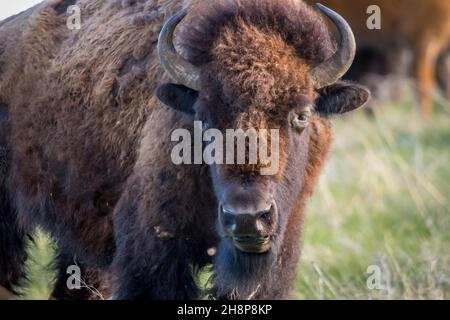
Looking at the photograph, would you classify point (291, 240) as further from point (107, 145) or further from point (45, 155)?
point (45, 155)

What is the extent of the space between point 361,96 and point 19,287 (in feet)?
10.7

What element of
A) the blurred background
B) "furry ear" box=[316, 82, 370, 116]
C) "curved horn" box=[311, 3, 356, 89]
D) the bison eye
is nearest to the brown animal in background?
the blurred background

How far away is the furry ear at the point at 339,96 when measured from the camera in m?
6.22

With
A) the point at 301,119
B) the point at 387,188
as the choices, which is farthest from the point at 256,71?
the point at 387,188

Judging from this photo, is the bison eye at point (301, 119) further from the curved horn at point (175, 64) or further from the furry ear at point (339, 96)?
the curved horn at point (175, 64)

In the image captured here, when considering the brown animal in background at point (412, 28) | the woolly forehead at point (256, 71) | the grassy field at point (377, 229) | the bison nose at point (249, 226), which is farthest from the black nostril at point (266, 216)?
the brown animal in background at point (412, 28)

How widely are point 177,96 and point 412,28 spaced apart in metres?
13.9

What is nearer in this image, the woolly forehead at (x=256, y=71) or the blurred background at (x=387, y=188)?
the woolly forehead at (x=256, y=71)

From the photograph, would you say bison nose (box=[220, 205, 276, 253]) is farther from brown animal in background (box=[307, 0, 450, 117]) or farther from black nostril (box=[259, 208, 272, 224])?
brown animal in background (box=[307, 0, 450, 117])

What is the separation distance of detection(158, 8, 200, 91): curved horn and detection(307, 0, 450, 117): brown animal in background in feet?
42.9

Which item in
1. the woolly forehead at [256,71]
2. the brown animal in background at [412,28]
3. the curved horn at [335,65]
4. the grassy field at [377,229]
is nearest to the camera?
the woolly forehead at [256,71]

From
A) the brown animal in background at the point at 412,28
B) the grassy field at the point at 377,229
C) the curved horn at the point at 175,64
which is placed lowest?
the brown animal in background at the point at 412,28

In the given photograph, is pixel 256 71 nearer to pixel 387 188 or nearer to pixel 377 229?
pixel 377 229

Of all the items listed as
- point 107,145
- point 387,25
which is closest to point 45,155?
point 107,145
